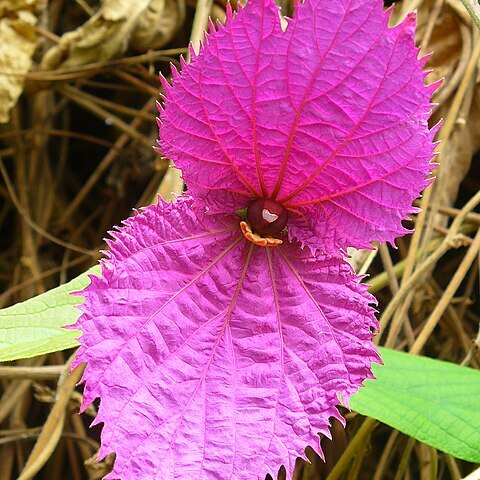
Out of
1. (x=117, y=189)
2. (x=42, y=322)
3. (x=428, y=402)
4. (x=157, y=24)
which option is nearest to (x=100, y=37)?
(x=157, y=24)

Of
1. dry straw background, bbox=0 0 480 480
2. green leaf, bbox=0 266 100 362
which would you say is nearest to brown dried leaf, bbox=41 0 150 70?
dry straw background, bbox=0 0 480 480

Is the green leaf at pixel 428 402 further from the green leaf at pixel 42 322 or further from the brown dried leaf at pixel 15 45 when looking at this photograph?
the brown dried leaf at pixel 15 45

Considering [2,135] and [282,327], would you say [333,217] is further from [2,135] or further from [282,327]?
[2,135]

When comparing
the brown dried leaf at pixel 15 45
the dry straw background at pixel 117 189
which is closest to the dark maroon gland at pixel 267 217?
the dry straw background at pixel 117 189

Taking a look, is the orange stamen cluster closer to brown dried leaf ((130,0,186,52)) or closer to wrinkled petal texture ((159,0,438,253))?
wrinkled petal texture ((159,0,438,253))

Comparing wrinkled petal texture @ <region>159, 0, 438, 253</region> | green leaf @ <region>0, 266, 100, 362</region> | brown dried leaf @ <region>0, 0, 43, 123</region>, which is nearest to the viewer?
wrinkled petal texture @ <region>159, 0, 438, 253</region>

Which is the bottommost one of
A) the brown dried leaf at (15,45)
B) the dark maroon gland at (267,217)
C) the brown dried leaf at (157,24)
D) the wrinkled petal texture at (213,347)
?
the wrinkled petal texture at (213,347)
